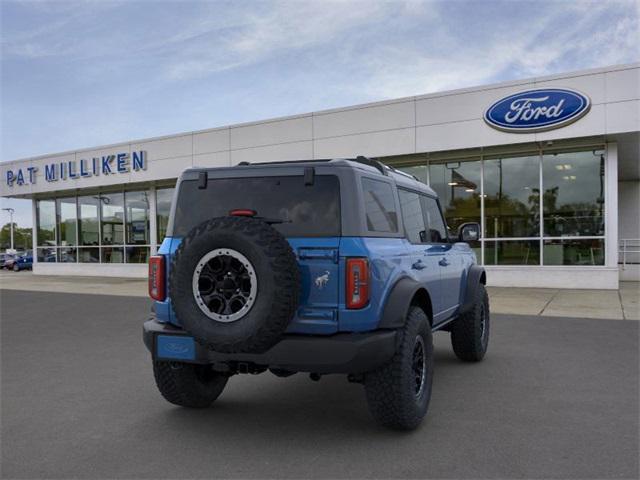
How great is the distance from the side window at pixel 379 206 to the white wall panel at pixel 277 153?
44.3 feet

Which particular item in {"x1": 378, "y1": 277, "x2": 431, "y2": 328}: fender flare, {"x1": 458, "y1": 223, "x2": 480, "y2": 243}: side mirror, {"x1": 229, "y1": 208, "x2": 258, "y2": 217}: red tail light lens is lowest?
{"x1": 378, "y1": 277, "x2": 431, "y2": 328}: fender flare

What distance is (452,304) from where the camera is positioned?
570 centimetres

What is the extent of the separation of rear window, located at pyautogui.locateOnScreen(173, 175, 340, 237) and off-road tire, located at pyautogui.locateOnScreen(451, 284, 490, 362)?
2.94 metres

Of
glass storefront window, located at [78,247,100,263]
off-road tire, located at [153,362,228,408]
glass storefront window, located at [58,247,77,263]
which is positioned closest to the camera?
off-road tire, located at [153,362,228,408]

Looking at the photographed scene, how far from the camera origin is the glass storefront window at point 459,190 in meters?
16.4

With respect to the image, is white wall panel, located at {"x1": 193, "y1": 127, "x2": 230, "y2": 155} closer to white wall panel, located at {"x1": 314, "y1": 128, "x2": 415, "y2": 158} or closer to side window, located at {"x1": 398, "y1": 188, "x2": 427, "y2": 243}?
white wall panel, located at {"x1": 314, "y1": 128, "x2": 415, "y2": 158}

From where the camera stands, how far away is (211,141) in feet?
66.3

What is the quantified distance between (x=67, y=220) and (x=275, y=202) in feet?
83.0

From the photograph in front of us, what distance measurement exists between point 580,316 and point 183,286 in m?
8.30

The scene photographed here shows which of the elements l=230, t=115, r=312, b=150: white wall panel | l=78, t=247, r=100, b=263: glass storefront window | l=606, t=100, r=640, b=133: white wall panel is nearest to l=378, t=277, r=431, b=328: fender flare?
l=606, t=100, r=640, b=133: white wall panel

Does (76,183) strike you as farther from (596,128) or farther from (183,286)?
(183,286)

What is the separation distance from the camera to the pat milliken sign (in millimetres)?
22484

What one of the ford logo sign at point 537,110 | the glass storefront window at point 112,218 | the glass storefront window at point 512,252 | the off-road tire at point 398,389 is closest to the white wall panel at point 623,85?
the ford logo sign at point 537,110

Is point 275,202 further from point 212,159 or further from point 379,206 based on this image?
point 212,159
